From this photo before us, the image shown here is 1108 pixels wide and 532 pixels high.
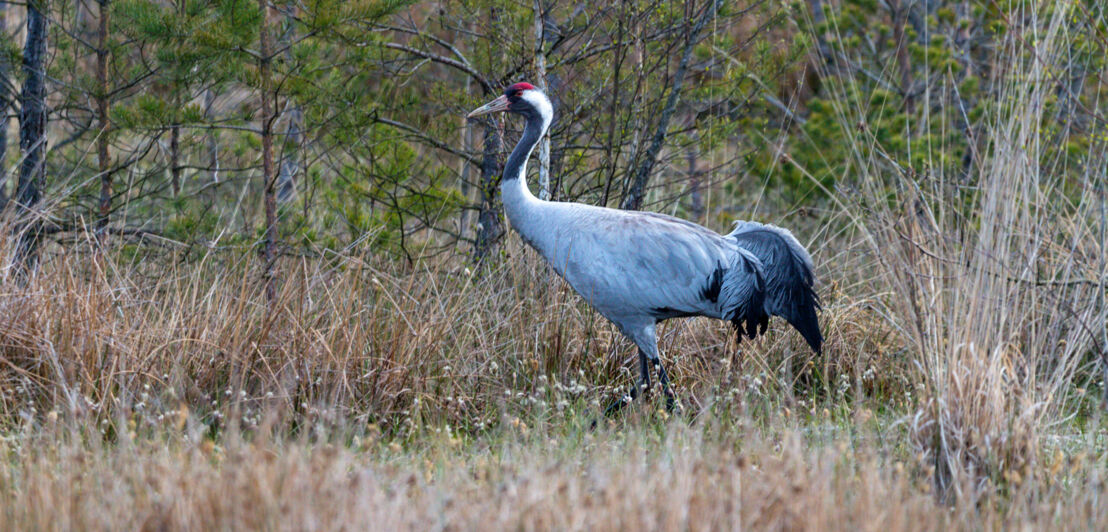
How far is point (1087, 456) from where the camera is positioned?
3.77 meters

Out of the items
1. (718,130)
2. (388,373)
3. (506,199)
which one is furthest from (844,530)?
(718,130)

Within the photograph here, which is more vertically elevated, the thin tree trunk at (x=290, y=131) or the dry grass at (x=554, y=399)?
A: the thin tree trunk at (x=290, y=131)

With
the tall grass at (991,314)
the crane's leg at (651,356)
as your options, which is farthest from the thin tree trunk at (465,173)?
the tall grass at (991,314)

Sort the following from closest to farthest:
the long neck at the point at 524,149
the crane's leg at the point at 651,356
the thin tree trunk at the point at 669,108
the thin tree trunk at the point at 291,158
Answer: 1. the crane's leg at the point at 651,356
2. the long neck at the point at 524,149
3. the thin tree trunk at the point at 669,108
4. the thin tree trunk at the point at 291,158

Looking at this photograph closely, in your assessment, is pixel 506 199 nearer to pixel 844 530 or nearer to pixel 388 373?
pixel 388 373

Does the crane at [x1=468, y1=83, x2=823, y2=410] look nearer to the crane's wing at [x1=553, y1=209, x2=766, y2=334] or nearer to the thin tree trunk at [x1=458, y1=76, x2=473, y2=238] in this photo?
the crane's wing at [x1=553, y1=209, x2=766, y2=334]

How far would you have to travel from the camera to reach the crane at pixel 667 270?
4750 mm

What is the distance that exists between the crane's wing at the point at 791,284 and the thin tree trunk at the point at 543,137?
143 cm

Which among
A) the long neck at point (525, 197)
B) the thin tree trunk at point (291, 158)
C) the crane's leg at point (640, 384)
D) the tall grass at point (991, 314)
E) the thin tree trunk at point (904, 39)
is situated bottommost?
the crane's leg at point (640, 384)

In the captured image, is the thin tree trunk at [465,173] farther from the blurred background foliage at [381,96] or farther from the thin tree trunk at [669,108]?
the thin tree trunk at [669,108]

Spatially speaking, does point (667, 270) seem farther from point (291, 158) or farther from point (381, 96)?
point (291, 158)

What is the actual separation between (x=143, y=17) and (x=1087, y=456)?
421 cm

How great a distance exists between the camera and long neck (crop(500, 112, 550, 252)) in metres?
5.00

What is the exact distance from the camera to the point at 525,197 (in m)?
5.05
